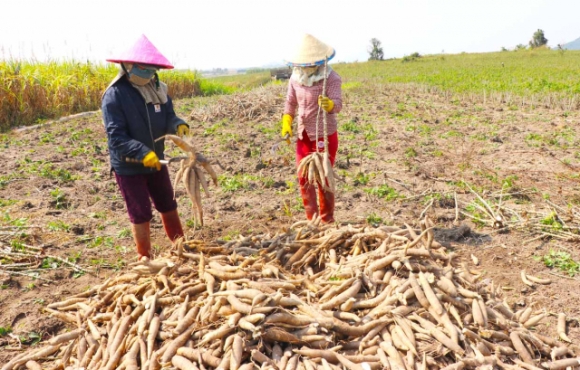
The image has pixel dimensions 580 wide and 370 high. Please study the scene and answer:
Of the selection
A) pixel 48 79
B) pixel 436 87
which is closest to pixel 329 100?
pixel 48 79

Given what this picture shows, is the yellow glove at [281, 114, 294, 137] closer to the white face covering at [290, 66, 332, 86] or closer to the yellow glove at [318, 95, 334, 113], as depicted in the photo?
the white face covering at [290, 66, 332, 86]

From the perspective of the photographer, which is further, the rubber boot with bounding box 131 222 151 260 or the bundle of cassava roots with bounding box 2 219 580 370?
the rubber boot with bounding box 131 222 151 260

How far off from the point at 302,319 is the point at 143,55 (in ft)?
7.06

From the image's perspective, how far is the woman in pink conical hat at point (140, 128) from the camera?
119 inches

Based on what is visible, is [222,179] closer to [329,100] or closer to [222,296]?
[329,100]

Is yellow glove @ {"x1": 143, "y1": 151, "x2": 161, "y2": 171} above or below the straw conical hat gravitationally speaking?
below

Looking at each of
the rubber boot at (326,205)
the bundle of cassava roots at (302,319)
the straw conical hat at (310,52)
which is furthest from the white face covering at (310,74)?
the bundle of cassava roots at (302,319)

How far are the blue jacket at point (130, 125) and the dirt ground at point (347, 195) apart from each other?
0.71 metres

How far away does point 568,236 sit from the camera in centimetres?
386

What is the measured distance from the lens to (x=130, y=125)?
10.4 feet

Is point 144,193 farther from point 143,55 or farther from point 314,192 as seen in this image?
point 314,192

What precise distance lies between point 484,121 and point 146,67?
8665 mm

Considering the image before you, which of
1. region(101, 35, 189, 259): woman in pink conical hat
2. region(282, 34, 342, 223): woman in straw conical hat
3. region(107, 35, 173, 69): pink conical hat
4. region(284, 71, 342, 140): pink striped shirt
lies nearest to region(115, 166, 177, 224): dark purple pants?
A: region(101, 35, 189, 259): woman in pink conical hat

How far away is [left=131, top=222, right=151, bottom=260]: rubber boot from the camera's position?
3402 millimetres
